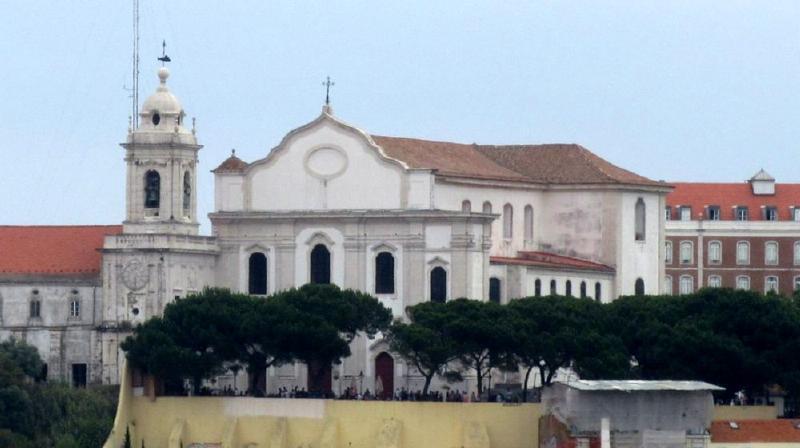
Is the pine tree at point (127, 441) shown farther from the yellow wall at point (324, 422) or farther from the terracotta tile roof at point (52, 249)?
the terracotta tile roof at point (52, 249)

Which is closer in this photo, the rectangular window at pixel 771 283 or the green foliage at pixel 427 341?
the green foliage at pixel 427 341

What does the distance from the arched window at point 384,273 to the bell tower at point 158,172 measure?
6.77m

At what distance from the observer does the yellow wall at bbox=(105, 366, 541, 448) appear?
113 meters

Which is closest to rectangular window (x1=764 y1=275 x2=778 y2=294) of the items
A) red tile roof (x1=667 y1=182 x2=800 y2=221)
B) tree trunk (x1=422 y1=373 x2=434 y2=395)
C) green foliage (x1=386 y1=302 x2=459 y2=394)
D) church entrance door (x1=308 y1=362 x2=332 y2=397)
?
red tile roof (x1=667 y1=182 x2=800 y2=221)

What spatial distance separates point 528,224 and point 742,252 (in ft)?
85.7

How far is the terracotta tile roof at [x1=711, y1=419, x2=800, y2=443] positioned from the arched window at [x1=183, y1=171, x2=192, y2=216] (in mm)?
26615

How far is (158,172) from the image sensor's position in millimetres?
127938

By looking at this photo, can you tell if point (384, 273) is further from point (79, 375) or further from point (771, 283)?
point (771, 283)

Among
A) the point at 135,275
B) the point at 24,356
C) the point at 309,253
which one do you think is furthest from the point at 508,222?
the point at 24,356

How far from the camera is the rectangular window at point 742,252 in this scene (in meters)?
158

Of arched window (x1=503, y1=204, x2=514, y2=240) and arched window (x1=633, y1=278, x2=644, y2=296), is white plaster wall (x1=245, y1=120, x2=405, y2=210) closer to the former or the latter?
arched window (x1=503, y1=204, x2=514, y2=240)

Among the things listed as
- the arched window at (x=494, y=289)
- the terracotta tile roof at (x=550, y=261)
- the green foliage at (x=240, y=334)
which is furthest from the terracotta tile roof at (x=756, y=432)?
the terracotta tile roof at (x=550, y=261)

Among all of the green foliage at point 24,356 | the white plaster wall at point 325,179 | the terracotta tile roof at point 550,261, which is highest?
the white plaster wall at point 325,179

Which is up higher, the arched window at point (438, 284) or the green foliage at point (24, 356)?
the arched window at point (438, 284)
